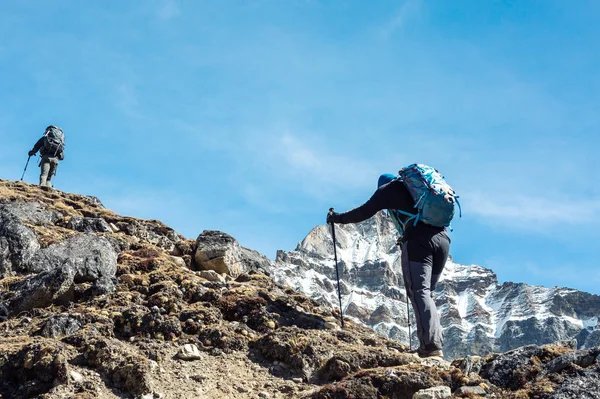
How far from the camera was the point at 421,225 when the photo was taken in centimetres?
1191

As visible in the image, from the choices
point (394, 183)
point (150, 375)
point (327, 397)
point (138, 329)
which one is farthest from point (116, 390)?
point (394, 183)

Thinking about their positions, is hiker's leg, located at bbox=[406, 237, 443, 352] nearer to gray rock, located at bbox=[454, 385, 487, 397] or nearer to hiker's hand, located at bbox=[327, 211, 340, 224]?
hiker's hand, located at bbox=[327, 211, 340, 224]

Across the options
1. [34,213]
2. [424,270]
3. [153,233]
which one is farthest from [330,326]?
[34,213]

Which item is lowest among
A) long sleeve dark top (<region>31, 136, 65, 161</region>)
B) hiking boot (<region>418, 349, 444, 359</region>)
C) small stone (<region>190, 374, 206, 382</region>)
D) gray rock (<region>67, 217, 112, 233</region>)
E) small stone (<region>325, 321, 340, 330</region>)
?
small stone (<region>190, 374, 206, 382</region>)

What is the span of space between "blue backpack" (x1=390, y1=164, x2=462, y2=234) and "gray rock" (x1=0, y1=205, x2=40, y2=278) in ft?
25.2

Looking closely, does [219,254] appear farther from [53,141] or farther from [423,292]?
[53,141]

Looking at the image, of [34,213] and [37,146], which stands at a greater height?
[37,146]

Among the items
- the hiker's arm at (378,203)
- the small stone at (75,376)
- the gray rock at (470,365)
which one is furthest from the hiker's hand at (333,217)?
the small stone at (75,376)

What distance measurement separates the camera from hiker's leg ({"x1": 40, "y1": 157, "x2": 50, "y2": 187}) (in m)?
26.9

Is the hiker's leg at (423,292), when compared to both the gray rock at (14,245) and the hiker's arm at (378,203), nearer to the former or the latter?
the hiker's arm at (378,203)

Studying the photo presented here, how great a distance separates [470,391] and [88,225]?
12245 mm

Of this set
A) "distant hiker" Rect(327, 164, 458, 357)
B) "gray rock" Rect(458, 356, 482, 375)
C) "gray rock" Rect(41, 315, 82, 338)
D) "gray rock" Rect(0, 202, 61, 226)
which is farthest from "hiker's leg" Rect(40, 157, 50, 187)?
"gray rock" Rect(458, 356, 482, 375)

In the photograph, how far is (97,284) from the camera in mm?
12164

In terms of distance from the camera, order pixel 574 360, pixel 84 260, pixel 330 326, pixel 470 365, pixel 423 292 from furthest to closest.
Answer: pixel 84 260
pixel 330 326
pixel 423 292
pixel 470 365
pixel 574 360
